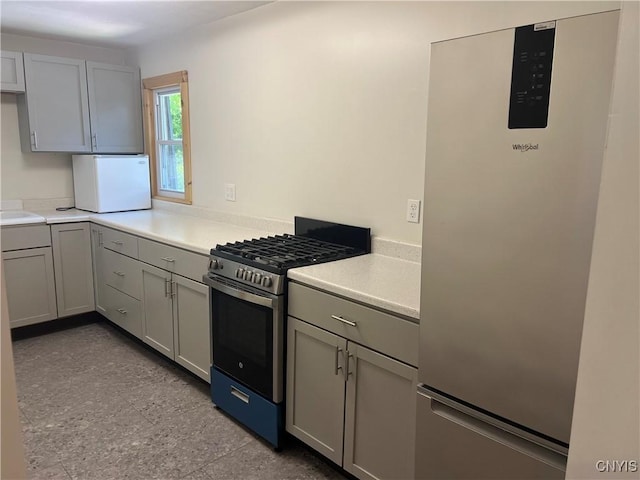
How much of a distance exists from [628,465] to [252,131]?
9.54ft

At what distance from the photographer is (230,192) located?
11.3ft

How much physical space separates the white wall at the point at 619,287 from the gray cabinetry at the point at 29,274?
149 inches

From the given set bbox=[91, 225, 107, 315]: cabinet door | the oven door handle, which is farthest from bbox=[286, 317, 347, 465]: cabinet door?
bbox=[91, 225, 107, 315]: cabinet door

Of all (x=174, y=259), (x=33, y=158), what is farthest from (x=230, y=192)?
(x=33, y=158)

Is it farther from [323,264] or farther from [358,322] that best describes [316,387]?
[323,264]

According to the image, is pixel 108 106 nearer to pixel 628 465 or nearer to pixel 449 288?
pixel 449 288

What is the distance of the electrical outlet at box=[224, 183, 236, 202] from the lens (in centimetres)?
341

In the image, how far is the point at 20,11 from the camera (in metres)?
3.10

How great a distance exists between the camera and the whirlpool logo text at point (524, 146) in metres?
1.20

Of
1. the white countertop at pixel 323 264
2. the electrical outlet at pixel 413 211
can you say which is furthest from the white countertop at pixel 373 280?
the electrical outlet at pixel 413 211

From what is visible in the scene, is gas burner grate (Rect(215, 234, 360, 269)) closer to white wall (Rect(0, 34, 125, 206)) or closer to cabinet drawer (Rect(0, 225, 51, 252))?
cabinet drawer (Rect(0, 225, 51, 252))

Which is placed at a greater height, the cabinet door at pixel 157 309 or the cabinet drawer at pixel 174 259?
the cabinet drawer at pixel 174 259

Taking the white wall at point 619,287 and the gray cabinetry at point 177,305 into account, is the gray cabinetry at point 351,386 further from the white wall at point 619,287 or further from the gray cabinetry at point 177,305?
the white wall at point 619,287

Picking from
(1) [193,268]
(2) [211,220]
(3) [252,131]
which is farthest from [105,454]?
(3) [252,131]
